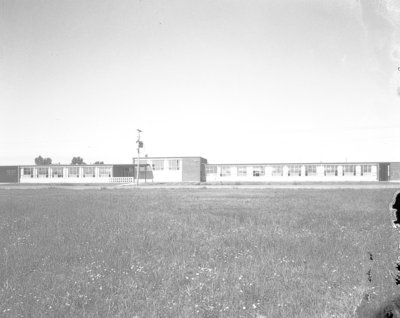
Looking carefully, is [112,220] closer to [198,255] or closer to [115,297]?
[198,255]

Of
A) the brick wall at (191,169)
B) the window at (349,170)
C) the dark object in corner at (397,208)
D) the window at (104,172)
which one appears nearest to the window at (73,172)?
the window at (104,172)

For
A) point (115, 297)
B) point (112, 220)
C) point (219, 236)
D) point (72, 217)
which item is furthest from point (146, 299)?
point (72, 217)

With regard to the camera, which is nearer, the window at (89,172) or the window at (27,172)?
the window at (89,172)

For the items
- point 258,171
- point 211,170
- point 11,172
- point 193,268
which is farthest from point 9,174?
point 193,268

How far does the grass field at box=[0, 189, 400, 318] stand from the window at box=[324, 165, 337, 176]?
198ft

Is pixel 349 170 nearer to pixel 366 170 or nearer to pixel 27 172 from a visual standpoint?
pixel 366 170

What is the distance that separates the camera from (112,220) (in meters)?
13.8

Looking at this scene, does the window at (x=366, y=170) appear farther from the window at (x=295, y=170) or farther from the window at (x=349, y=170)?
the window at (x=295, y=170)

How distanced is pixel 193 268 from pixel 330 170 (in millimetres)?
68281

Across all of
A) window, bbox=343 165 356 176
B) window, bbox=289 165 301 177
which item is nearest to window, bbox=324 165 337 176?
window, bbox=343 165 356 176

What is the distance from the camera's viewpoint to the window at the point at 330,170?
70062 millimetres

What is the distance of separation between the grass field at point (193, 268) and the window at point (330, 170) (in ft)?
198

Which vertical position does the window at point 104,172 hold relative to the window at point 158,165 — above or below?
below

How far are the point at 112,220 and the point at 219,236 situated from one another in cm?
517
